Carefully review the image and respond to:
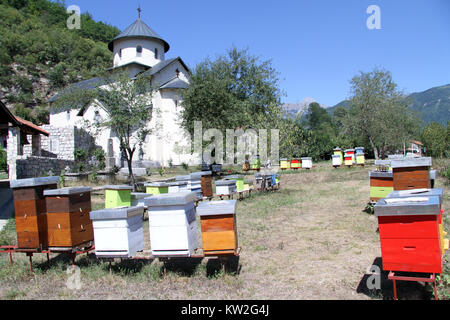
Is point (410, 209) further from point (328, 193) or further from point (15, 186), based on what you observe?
point (328, 193)

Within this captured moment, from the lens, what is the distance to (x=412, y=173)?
654cm

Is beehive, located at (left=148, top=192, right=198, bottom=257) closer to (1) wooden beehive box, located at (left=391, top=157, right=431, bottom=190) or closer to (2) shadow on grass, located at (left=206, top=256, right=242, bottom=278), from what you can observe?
(2) shadow on grass, located at (left=206, top=256, right=242, bottom=278)

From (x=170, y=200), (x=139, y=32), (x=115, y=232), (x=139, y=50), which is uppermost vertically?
(x=139, y=32)

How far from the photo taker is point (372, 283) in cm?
438

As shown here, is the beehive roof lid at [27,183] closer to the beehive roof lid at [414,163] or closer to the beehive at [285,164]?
the beehive roof lid at [414,163]

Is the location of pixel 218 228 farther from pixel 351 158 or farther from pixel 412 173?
pixel 351 158

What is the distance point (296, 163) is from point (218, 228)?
19.2m

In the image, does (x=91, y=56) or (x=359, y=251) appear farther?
(x=91, y=56)

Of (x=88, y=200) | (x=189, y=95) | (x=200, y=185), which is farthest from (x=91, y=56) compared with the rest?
(x=88, y=200)

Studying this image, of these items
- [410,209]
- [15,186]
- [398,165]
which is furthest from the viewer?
[398,165]

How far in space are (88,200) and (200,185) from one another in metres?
5.77

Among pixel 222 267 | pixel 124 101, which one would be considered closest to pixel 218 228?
pixel 222 267
